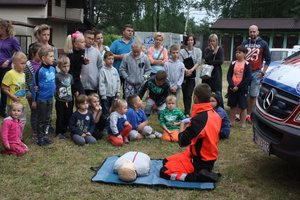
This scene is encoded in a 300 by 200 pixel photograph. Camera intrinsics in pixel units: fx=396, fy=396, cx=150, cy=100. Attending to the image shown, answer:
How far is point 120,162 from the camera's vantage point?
15.5 ft

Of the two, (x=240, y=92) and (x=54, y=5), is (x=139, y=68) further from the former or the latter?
(x=54, y=5)

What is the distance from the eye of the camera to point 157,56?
805 cm

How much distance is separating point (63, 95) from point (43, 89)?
0.48 metres

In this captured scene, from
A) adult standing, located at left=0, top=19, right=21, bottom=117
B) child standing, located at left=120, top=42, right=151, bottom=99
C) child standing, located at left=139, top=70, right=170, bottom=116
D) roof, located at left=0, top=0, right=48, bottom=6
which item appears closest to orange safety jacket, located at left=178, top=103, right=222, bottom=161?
child standing, located at left=139, top=70, right=170, bottom=116

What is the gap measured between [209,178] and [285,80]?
4.60 ft

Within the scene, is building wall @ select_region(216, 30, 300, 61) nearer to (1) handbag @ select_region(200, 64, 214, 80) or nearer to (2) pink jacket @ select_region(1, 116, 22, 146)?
(1) handbag @ select_region(200, 64, 214, 80)

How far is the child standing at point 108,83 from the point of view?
6.70m

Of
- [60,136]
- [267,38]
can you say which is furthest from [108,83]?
[267,38]

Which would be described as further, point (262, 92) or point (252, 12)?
point (252, 12)

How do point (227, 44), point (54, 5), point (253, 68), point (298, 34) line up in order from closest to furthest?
point (253, 68) → point (54, 5) → point (298, 34) → point (227, 44)

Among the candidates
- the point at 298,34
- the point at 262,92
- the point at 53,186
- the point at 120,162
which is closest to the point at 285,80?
the point at 262,92

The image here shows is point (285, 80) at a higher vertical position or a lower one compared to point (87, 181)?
higher

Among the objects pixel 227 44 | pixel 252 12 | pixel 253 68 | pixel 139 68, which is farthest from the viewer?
pixel 252 12

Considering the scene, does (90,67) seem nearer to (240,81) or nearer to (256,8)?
(240,81)
